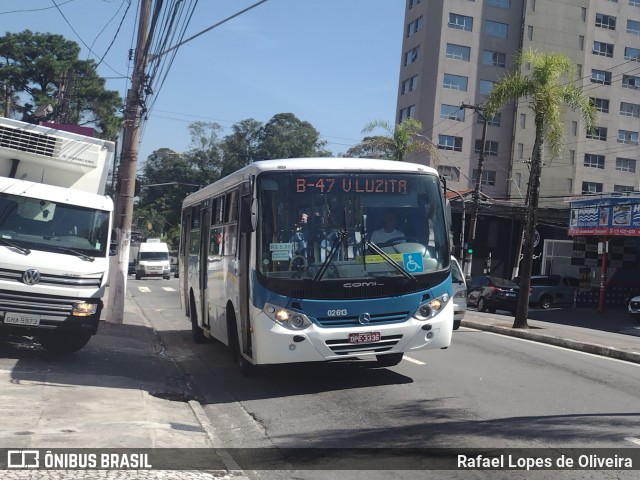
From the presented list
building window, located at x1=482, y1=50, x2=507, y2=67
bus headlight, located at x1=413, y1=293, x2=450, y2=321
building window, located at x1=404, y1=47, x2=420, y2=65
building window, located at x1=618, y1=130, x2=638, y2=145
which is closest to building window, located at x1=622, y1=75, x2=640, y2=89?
building window, located at x1=618, y1=130, x2=638, y2=145

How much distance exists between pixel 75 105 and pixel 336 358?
50070mm

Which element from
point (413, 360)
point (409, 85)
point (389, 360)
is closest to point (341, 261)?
point (389, 360)

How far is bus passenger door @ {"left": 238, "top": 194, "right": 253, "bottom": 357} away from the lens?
9.96 m

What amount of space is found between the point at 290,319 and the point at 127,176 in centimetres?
976

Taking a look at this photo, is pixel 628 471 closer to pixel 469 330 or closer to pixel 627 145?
pixel 469 330

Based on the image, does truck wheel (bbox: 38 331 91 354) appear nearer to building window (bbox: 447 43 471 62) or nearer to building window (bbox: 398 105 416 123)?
building window (bbox: 398 105 416 123)

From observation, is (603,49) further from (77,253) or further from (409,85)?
(77,253)

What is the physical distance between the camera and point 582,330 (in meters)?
22.6

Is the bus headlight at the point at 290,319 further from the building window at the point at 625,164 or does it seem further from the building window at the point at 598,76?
the building window at the point at 625,164

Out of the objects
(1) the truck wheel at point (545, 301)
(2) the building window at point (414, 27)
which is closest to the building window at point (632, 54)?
(2) the building window at point (414, 27)

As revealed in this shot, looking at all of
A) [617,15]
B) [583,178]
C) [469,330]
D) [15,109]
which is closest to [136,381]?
[469,330]

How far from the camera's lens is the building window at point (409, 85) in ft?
206

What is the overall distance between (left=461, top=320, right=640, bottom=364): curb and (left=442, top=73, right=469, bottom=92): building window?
41.7 m

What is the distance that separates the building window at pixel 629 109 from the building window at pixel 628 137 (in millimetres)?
1426
